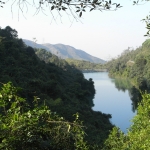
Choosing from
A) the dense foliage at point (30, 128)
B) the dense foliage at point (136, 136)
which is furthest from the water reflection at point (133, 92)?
the dense foliage at point (30, 128)

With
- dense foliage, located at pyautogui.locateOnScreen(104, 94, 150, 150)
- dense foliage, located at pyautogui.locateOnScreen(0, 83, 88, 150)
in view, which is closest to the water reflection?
dense foliage, located at pyautogui.locateOnScreen(104, 94, 150, 150)

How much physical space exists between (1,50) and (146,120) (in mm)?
19749

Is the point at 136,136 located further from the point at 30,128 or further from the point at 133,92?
the point at 133,92

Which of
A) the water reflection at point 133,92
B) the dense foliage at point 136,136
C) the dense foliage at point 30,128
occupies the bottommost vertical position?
the water reflection at point 133,92

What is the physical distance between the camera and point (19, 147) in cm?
165

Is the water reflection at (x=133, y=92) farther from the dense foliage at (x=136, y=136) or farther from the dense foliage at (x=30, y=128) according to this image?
the dense foliage at (x=30, y=128)

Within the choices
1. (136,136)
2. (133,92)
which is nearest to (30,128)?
(136,136)

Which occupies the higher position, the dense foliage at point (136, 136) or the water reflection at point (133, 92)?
the dense foliage at point (136, 136)

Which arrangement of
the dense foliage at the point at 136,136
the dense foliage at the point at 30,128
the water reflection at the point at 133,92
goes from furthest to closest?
the water reflection at the point at 133,92 < the dense foliage at the point at 136,136 < the dense foliage at the point at 30,128

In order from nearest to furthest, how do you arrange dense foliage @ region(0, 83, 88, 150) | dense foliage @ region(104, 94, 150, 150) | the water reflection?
dense foliage @ region(0, 83, 88, 150) → dense foliage @ region(104, 94, 150, 150) → the water reflection

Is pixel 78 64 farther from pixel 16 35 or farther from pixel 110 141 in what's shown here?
pixel 110 141

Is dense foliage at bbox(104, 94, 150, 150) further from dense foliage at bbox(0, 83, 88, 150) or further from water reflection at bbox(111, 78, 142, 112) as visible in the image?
water reflection at bbox(111, 78, 142, 112)

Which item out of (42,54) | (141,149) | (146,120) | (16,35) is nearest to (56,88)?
(16,35)

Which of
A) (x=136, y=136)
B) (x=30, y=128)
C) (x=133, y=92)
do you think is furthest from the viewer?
(x=133, y=92)
